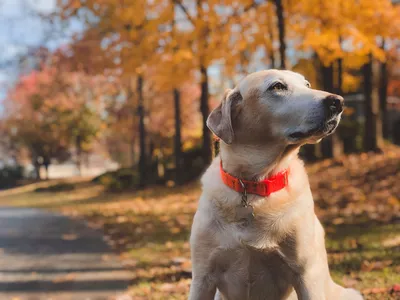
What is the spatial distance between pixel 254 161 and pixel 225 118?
303 mm

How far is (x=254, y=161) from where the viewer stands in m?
2.55

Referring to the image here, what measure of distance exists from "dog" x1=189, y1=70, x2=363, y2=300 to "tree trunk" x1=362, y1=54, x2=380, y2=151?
12463 mm

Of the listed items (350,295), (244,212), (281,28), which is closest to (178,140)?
(281,28)

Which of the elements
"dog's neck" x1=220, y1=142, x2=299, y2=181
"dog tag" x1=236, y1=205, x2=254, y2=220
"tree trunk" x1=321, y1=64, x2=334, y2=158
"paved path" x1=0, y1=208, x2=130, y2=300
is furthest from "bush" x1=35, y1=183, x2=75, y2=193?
"dog tag" x1=236, y1=205, x2=254, y2=220

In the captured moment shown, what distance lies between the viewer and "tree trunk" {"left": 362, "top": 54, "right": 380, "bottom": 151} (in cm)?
1415

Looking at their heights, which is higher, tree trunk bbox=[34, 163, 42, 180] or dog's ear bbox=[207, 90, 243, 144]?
dog's ear bbox=[207, 90, 243, 144]

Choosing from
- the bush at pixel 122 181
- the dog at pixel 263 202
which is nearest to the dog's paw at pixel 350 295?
the dog at pixel 263 202

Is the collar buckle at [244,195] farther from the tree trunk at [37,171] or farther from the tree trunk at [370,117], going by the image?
the tree trunk at [37,171]

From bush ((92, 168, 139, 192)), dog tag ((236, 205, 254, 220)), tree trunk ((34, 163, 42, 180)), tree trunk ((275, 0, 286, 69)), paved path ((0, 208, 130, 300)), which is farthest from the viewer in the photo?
tree trunk ((34, 163, 42, 180))

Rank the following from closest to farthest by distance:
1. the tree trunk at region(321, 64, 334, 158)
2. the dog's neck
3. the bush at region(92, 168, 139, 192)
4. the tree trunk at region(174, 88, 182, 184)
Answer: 1. the dog's neck
2. the tree trunk at region(321, 64, 334, 158)
3. the tree trunk at region(174, 88, 182, 184)
4. the bush at region(92, 168, 139, 192)

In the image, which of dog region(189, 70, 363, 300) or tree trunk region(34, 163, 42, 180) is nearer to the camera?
dog region(189, 70, 363, 300)

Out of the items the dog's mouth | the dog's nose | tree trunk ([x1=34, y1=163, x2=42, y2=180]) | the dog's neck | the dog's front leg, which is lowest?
tree trunk ([x1=34, y1=163, x2=42, y2=180])

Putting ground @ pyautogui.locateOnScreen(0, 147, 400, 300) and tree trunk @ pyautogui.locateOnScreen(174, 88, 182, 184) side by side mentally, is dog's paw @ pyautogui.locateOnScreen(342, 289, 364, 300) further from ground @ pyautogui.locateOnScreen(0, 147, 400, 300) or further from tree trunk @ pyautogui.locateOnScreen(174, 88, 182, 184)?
tree trunk @ pyautogui.locateOnScreen(174, 88, 182, 184)

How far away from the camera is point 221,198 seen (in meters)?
2.49
